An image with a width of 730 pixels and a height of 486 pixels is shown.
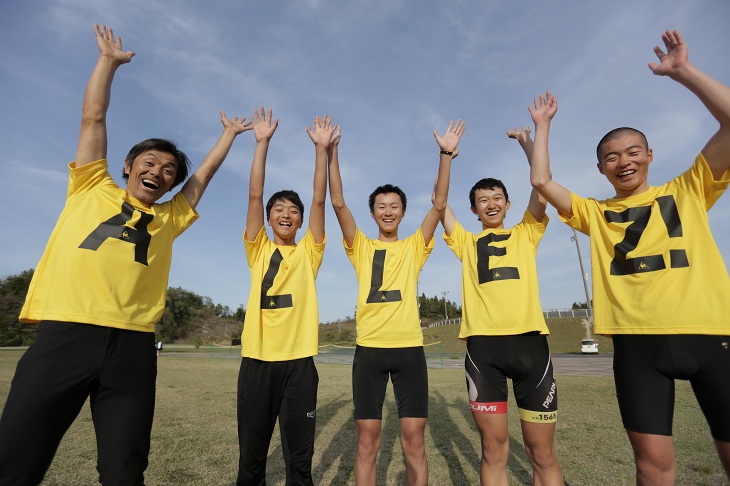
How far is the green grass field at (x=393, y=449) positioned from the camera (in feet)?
15.3

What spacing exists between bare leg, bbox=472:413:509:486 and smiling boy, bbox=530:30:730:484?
103 centimetres

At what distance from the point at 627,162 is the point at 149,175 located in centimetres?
377

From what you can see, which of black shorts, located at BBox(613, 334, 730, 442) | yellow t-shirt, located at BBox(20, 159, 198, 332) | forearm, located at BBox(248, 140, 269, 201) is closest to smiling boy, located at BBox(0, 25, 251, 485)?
yellow t-shirt, located at BBox(20, 159, 198, 332)

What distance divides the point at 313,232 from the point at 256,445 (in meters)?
2.07

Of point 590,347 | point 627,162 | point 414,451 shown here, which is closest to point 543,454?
point 414,451

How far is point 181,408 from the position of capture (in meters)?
9.18

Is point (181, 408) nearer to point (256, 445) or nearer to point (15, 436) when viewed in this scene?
point (256, 445)

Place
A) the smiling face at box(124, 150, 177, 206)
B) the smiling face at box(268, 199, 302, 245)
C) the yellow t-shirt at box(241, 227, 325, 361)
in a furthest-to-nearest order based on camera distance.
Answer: the smiling face at box(268, 199, 302, 245), the yellow t-shirt at box(241, 227, 325, 361), the smiling face at box(124, 150, 177, 206)

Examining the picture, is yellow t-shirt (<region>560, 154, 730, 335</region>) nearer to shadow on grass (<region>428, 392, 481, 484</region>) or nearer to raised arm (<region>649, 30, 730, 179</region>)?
raised arm (<region>649, 30, 730, 179</region>)

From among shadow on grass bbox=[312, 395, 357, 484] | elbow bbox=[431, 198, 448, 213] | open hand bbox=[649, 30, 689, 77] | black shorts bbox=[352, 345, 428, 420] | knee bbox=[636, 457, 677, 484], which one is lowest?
shadow on grass bbox=[312, 395, 357, 484]

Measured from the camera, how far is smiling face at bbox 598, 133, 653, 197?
3080 mm

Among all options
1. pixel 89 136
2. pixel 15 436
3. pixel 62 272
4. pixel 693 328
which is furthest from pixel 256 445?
pixel 693 328

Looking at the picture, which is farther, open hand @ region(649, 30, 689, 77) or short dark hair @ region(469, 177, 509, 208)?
short dark hair @ region(469, 177, 509, 208)

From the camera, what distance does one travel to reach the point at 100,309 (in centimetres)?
252
